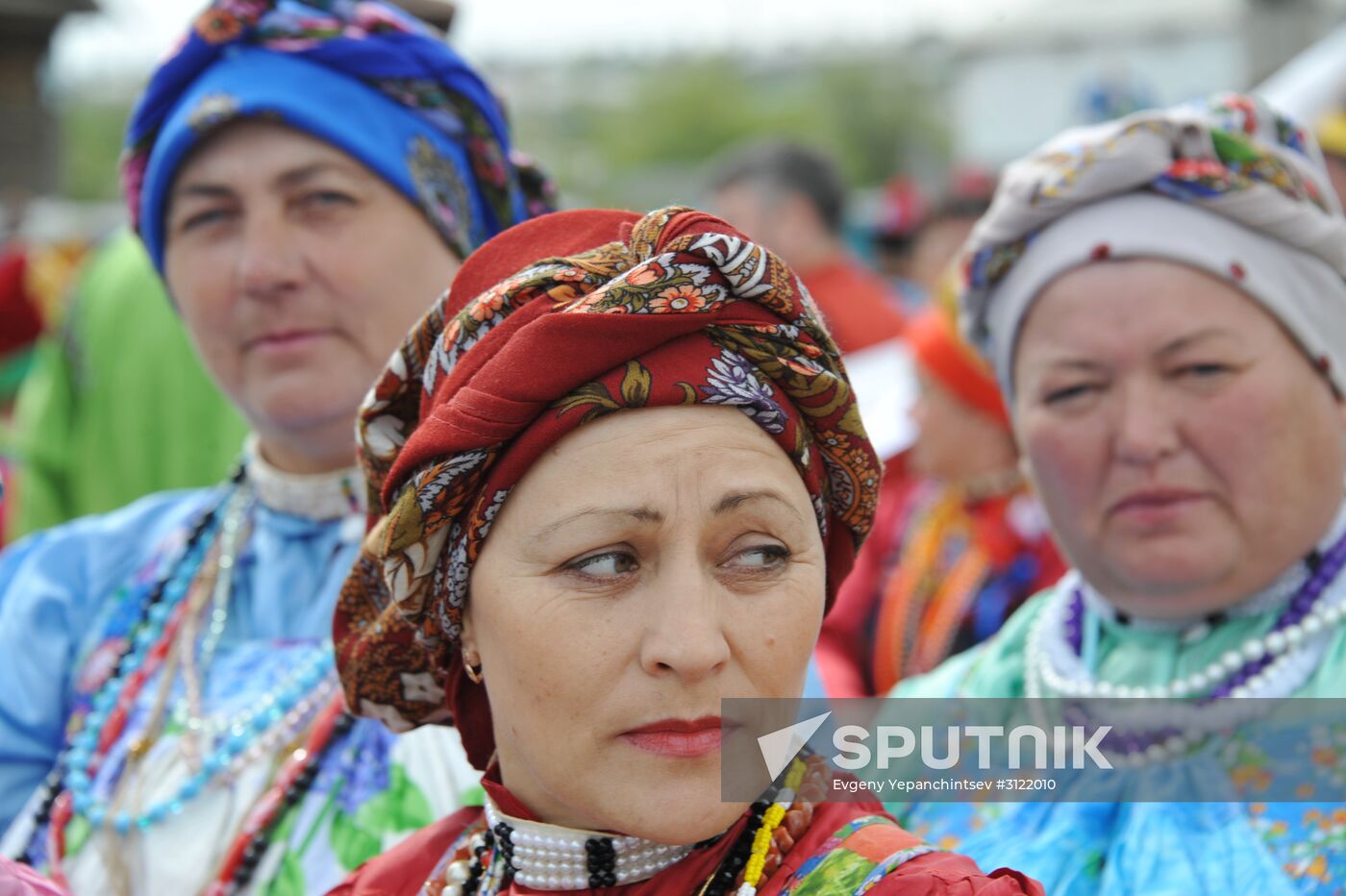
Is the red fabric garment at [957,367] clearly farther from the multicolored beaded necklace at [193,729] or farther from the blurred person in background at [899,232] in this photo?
the blurred person in background at [899,232]

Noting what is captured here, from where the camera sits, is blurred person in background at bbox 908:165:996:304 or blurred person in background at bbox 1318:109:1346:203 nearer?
blurred person in background at bbox 1318:109:1346:203

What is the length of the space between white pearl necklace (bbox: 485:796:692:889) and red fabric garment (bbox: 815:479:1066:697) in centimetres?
219

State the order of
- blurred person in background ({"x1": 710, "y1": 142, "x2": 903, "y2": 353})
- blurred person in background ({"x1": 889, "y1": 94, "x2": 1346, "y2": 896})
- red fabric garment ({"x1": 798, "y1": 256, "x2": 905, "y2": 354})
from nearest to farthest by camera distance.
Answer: blurred person in background ({"x1": 889, "y1": 94, "x2": 1346, "y2": 896}), red fabric garment ({"x1": 798, "y1": 256, "x2": 905, "y2": 354}), blurred person in background ({"x1": 710, "y1": 142, "x2": 903, "y2": 353})

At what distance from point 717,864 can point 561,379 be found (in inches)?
25.4

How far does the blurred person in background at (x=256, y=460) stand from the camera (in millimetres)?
2701

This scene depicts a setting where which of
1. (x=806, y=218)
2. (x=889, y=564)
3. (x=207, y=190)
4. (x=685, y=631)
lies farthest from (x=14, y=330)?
(x=685, y=631)

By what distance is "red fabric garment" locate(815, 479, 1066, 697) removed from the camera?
440cm

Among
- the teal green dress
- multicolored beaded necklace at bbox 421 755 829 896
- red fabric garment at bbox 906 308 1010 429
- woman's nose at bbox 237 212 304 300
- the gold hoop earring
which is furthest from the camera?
red fabric garment at bbox 906 308 1010 429

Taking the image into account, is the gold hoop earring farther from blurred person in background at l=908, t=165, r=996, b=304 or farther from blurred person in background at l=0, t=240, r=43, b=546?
blurred person in background at l=0, t=240, r=43, b=546

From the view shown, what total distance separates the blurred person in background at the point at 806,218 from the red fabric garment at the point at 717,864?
5.35m

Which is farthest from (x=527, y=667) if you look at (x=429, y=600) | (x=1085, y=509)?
(x=1085, y=509)

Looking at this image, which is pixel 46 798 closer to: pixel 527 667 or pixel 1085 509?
pixel 527 667

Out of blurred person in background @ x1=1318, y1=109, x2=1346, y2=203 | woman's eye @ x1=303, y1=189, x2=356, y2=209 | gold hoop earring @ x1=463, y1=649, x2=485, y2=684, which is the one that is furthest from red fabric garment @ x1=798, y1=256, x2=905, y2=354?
gold hoop earring @ x1=463, y1=649, x2=485, y2=684

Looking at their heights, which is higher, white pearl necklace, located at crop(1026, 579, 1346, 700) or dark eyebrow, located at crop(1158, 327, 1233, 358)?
dark eyebrow, located at crop(1158, 327, 1233, 358)
